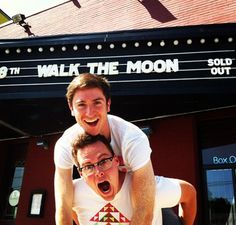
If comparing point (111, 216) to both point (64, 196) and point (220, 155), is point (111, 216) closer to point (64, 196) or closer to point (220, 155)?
point (64, 196)

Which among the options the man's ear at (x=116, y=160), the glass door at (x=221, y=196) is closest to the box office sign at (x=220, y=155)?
the glass door at (x=221, y=196)

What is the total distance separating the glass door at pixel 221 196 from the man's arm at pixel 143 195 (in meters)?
4.07

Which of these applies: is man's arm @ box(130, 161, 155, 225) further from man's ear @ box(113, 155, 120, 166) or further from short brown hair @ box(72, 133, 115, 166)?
short brown hair @ box(72, 133, 115, 166)

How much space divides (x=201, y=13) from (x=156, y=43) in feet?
8.48

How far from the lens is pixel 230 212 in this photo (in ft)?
19.7

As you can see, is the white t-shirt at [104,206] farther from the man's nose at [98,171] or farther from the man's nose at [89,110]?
the man's nose at [89,110]

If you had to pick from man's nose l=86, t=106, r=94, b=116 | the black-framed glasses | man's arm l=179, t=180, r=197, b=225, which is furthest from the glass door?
man's nose l=86, t=106, r=94, b=116

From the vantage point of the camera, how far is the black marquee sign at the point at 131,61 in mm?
5332

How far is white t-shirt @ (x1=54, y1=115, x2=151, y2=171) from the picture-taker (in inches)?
100.0

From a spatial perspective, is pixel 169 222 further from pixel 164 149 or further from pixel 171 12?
pixel 171 12

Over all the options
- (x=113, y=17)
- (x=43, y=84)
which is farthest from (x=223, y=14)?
(x=43, y=84)

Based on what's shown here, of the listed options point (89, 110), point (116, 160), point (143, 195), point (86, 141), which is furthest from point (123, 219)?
point (89, 110)

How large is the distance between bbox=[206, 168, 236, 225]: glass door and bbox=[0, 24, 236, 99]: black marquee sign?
6.28 feet

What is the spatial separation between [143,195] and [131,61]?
3496 millimetres
